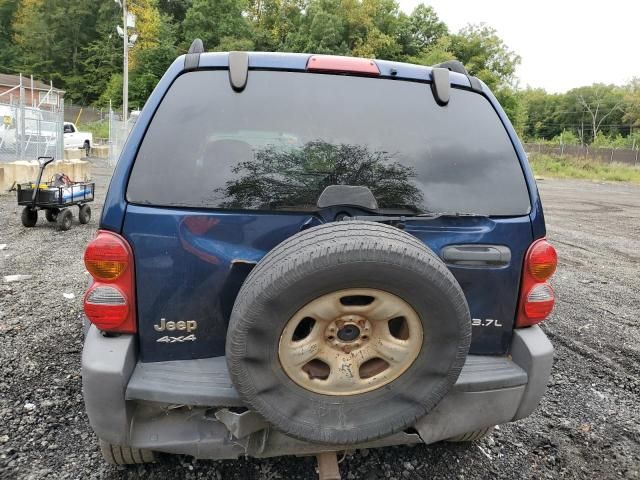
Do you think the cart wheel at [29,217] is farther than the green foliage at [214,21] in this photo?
No

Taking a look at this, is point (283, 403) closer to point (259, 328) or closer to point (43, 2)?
point (259, 328)

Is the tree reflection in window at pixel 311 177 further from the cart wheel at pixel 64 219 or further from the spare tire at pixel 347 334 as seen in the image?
the cart wheel at pixel 64 219

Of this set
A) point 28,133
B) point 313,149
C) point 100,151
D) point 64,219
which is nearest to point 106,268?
point 313,149

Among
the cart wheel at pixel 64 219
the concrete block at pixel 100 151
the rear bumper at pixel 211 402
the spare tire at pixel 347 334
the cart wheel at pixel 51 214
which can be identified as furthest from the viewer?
the concrete block at pixel 100 151

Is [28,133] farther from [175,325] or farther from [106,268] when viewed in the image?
[175,325]

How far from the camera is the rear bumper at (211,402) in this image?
5.99ft

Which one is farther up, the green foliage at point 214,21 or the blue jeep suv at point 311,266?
the green foliage at point 214,21

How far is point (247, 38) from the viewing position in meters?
53.0

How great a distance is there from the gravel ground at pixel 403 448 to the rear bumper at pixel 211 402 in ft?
1.75

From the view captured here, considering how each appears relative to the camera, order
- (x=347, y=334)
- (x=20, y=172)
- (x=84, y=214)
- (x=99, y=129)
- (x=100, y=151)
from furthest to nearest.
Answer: (x=99, y=129) < (x=100, y=151) < (x=20, y=172) < (x=84, y=214) < (x=347, y=334)

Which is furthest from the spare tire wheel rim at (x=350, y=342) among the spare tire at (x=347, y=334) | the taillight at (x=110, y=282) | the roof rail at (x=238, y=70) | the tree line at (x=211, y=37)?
the tree line at (x=211, y=37)

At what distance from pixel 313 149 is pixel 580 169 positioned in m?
37.6

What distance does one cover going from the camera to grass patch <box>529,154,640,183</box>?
31.7 m

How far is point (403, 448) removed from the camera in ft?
8.58
